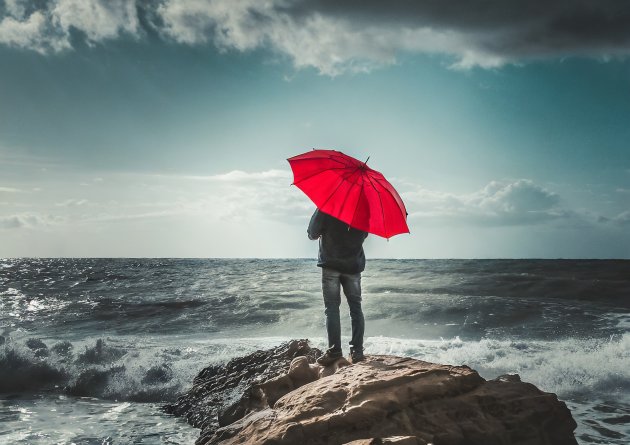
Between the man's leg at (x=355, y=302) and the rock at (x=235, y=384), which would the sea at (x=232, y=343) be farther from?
the man's leg at (x=355, y=302)

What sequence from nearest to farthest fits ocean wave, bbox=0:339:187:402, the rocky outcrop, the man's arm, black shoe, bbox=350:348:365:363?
1. the rocky outcrop
2. the man's arm
3. black shoe, bbox=350:348:365:363
4. ocean wave, bbox=0:339:187:402

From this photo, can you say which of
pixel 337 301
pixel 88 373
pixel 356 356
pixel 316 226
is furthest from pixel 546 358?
pixel 88 373

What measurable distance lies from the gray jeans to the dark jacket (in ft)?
0.37

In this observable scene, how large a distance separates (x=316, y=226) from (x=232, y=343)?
727cm

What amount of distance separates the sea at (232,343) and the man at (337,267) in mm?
2238

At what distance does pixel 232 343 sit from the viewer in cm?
1098

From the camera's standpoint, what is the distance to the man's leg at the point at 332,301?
486 cm

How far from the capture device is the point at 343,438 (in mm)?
3469

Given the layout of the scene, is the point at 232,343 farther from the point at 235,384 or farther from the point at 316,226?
the point at 316,226

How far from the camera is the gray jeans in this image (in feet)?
16.0

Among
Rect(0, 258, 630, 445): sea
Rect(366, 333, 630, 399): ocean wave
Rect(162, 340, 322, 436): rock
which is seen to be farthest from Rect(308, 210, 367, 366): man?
Rect(366, 333, 630, 399): ocean wave

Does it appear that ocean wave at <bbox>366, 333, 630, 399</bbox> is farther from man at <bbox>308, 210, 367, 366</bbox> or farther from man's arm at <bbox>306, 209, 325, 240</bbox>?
man's arm at <bbox>306, 209, 325, 240</bbox>

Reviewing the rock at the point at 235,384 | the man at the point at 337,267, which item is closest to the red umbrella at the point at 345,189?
the man at the point at 337,267

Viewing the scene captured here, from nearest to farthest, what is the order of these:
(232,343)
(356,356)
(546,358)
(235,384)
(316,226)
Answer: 1. (316,226)
2. (356,356)
3. (235,384)
4. (546,358)
5. (232,343)
